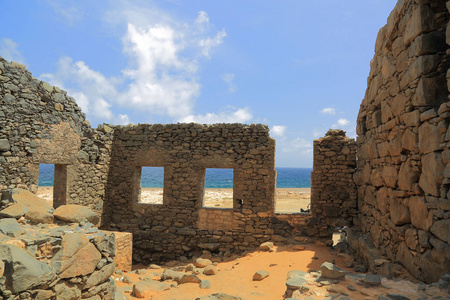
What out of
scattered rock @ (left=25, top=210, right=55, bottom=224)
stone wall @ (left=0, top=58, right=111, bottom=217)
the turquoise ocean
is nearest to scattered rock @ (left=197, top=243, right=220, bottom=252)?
stone wall @ (left=0, top=58, right=111, bottom=217)

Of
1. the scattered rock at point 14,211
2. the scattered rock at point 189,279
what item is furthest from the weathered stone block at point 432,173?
the scattered rock at point 14,211

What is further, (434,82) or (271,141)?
(271,141)

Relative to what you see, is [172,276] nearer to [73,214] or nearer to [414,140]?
[73,214]

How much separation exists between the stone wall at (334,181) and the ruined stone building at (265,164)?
3cm

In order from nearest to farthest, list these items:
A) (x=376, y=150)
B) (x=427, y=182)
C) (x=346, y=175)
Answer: (x=427, y=182)
(x=376, y=150)
(x=346, y=175)

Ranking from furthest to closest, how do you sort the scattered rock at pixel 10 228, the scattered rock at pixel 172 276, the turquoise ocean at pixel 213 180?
the turquoise ocean at pixel 213 180 < the scattered rock at pixel 172 276 < the scattered rock at pixel 10 228

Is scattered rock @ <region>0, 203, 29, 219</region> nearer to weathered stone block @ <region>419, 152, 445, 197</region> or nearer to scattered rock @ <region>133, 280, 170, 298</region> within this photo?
scattered rock @ <region>133, 280, 170, 298</region>

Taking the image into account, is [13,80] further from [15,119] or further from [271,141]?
[271,141]

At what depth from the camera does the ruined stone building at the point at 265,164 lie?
4.15 meters

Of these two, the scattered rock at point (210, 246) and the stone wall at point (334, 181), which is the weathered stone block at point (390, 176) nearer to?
the stone wall at point (334, 181)

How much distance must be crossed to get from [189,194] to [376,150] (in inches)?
225

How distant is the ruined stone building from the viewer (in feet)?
13.6

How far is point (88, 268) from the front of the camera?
4.57 m

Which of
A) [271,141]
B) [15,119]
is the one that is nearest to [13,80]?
[15,119]
